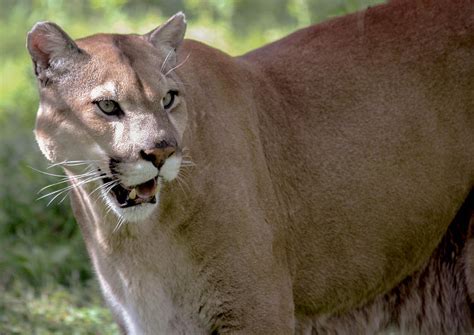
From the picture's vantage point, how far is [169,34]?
4.36 meters

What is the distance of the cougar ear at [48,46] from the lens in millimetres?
4074

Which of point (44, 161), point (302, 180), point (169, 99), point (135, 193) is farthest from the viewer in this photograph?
point (44, 161)

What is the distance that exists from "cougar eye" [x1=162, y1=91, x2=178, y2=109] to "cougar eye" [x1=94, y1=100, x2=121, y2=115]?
20cm

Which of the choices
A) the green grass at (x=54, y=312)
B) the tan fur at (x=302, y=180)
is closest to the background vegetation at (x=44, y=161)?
the green grass at (x=54, y=312)

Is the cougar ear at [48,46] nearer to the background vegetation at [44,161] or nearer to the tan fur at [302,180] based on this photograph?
the tan fur at [302,180]

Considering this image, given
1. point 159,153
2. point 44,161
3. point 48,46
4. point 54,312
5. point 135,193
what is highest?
point 48,46

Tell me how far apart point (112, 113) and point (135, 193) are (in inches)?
11.1

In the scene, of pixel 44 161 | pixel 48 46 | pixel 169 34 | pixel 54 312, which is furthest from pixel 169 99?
pixel 44 161

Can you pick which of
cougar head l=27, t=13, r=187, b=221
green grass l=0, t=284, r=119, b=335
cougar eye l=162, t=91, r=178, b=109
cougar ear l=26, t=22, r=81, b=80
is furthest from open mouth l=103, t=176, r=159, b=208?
green grass l=0, t=284, r=119, b=335

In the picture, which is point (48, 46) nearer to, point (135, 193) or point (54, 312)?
point (135, 193)

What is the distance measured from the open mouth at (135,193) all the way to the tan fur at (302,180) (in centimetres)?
18

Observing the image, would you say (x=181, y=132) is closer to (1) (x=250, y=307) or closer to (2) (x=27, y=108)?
(1) (x=250, y=307)

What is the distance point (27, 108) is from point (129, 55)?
481cm

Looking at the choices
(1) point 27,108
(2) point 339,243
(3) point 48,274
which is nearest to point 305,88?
(2) point 339,243
